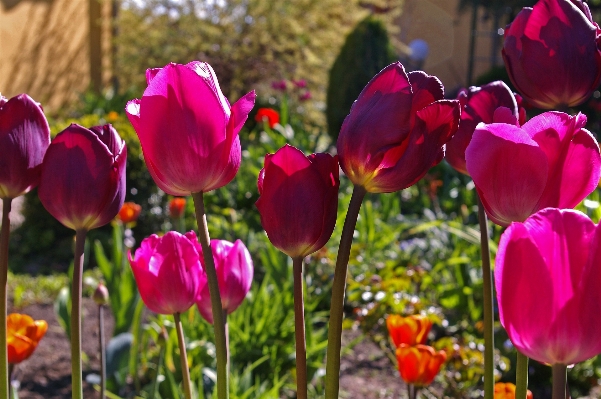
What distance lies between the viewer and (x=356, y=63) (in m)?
7.71

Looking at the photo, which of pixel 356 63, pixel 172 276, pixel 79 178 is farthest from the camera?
pixel 356 63

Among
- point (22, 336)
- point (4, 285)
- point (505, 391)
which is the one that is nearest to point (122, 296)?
point (22, 336)

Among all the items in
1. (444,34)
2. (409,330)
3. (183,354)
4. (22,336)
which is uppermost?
(183,354)

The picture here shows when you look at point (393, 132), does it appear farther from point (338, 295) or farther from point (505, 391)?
point (505, 391)

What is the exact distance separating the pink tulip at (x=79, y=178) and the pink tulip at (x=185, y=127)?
97mm

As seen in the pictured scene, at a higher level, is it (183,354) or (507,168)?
(507,168)

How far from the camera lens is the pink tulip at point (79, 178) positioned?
2.06 feet

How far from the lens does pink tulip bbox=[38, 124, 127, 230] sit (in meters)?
0.63

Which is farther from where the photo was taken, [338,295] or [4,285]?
[4,285]

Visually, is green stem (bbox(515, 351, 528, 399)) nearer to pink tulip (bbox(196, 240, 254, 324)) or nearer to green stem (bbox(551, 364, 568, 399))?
green stem (bbox(551, 364, 568, 399))

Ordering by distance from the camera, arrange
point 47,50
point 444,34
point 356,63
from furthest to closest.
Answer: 1. point 444,34
2. point 47,50
3. point 356,63

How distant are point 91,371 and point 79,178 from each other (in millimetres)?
2394

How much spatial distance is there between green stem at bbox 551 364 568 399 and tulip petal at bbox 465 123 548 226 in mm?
158

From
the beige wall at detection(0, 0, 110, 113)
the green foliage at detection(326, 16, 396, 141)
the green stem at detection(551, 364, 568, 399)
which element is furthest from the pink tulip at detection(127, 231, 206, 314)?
the beige wall at detection(0, 0, 110, 113)
